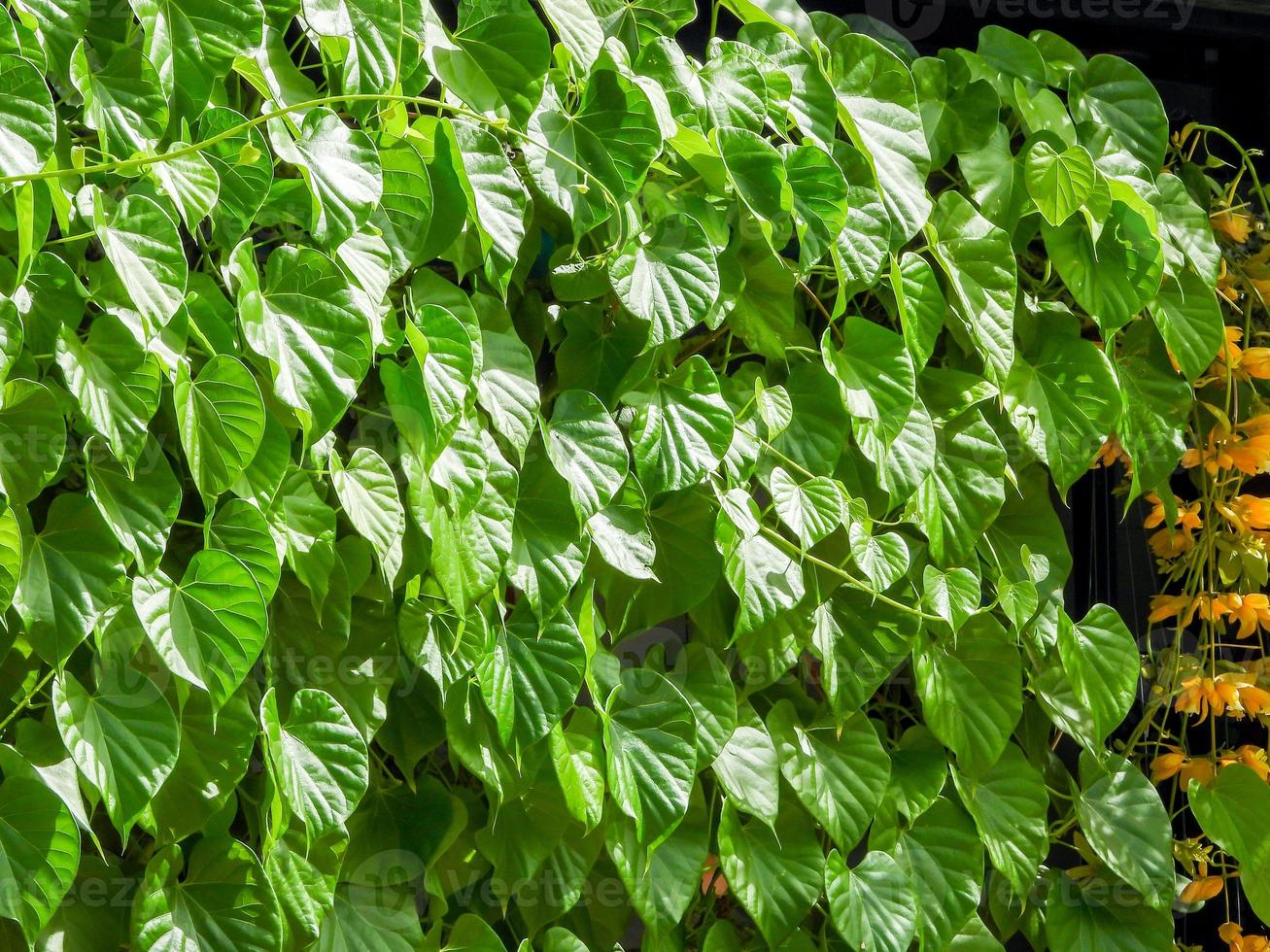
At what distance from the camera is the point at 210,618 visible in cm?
84

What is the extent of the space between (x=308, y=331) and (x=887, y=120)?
65 cm

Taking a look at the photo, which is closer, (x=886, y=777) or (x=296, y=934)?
(x=296, y=934)

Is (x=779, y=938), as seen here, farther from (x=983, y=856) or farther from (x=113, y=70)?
(x=113, y=70)

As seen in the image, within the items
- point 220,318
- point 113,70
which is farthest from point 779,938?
point 113,70

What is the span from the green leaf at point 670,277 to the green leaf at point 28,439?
46cm

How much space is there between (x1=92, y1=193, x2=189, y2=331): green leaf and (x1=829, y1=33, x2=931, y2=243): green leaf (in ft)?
2.15

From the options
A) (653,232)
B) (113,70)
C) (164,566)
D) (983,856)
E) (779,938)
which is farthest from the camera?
(983,856)

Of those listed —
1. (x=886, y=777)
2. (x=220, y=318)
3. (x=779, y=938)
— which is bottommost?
(x=779, y=938)

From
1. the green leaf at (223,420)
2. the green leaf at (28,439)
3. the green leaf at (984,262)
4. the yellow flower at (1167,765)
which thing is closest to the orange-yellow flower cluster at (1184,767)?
the yellow flower at (1167,765)

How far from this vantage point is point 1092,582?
167 centimetres

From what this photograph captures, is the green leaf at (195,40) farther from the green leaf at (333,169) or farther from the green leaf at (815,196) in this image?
the green leaf at (815,196)

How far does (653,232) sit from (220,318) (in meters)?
0.38

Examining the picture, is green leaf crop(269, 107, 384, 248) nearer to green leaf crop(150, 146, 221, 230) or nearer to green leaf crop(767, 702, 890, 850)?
green leaf crop(150, 146, 221, 230)

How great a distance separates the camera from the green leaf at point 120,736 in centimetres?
82
